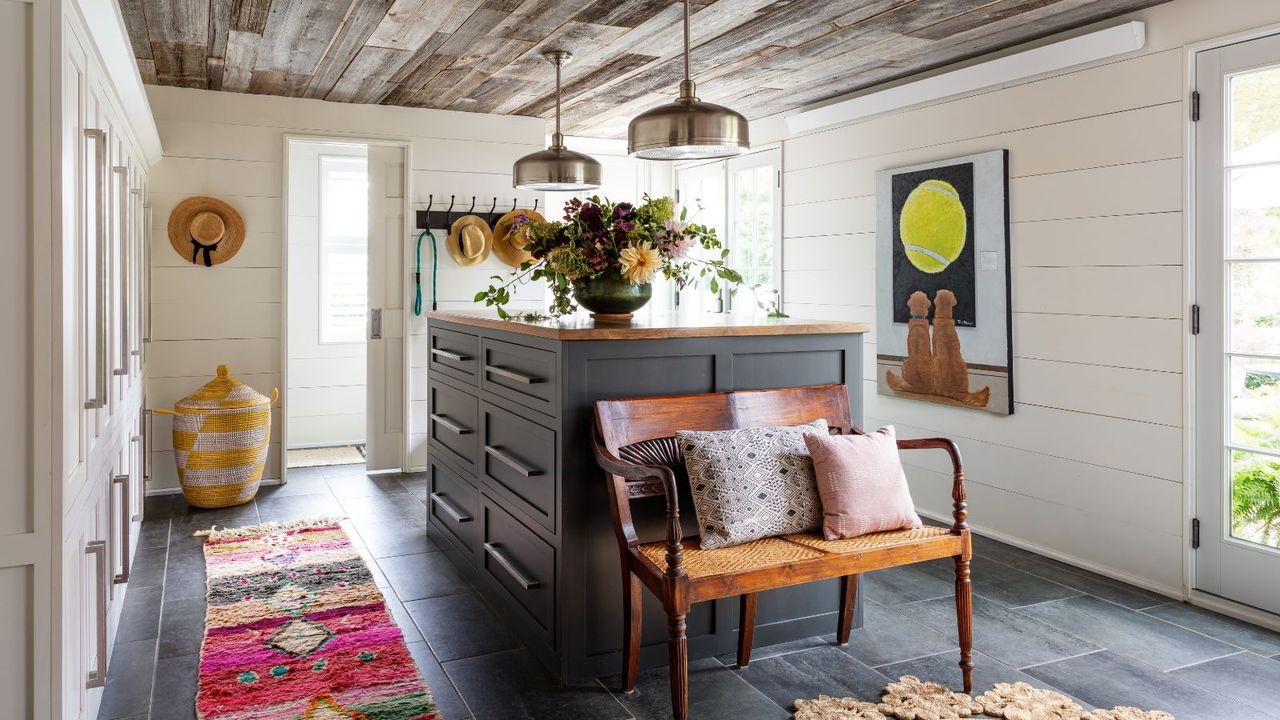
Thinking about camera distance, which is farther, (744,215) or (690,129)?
(744,215)

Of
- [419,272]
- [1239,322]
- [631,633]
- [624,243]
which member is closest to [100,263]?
[624,243]

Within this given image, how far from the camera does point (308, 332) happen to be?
260 inches

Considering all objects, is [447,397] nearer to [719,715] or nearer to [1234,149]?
[719,715]

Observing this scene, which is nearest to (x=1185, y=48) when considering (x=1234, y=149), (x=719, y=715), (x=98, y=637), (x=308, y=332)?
(x=1234, y=149)

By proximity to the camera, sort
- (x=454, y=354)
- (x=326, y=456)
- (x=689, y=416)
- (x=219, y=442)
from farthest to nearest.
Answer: (x=326, y=456), (x=219, y=442), (x=454, y=354), (x=689, y=416)

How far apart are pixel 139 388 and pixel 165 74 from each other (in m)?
1.78

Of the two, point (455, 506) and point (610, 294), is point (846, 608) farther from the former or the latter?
point (455, 506)

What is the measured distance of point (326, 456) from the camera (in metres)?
6.34

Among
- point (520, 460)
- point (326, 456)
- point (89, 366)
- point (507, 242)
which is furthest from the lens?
point (326, 456)

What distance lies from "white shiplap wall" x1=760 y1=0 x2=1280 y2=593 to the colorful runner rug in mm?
2782

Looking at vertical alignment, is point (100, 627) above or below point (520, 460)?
below

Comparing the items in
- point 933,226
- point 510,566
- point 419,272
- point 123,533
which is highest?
point 933,226

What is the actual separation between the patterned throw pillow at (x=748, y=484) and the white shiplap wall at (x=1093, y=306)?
1752 mm

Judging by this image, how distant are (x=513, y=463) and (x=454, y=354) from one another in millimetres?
956
